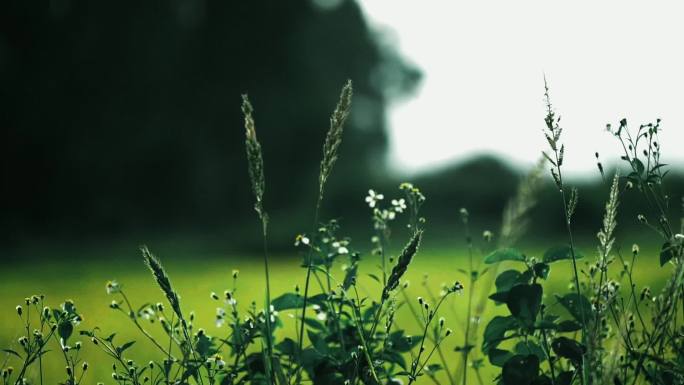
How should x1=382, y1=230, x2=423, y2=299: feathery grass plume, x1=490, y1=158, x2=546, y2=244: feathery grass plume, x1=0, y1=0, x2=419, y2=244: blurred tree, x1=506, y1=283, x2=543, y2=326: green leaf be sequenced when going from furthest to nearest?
x1=0, y1=0, x2=419, y2=244: blurred tree, x1=490, y1=158, x2=546, y2=244: feathery grass plume, x1=506, y1=283, x2=543, y2=326: green leaf, x1=382, y1=230, x2=423, y2=299: feathery grass plume

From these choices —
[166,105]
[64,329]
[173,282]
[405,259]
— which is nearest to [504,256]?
[405,259]

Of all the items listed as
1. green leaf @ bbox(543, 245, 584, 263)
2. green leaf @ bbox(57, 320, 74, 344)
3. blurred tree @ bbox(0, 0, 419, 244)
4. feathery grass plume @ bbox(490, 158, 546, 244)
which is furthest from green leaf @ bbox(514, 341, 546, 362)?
blurred tree @ bbox(0, 0, 419, 244)

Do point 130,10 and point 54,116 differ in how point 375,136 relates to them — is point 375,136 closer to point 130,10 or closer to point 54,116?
point 130,10

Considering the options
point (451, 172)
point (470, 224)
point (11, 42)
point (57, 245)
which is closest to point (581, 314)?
point (470, 224)

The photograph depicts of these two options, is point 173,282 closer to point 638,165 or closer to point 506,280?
point 506,280

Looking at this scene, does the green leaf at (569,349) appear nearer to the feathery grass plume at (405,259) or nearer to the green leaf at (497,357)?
the green leaf at (497,357)

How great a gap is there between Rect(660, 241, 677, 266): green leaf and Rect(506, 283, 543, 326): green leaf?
16.9 inches

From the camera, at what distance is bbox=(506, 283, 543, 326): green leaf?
5.90 feet

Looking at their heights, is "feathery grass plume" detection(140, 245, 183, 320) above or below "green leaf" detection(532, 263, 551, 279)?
above

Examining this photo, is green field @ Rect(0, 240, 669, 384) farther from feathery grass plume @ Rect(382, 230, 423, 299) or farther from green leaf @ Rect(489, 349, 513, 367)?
feathery grass plume @ Rect(382, 230, 423, 299)

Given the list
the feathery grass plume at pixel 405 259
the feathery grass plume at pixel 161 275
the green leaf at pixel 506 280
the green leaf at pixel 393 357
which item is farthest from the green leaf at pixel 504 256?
the feathery grass plume at pixel 161 275

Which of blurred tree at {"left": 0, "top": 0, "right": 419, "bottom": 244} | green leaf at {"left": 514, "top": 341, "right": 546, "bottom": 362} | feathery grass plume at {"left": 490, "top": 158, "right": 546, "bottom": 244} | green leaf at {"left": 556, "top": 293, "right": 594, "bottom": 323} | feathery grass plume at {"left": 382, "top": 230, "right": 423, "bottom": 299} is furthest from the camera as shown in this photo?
blurred tree at {"left": 0, "top": 0, "right": 419, "bottom": 244}

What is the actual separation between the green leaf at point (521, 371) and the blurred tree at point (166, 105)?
18606 millimetres

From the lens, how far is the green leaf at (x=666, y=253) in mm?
1914
